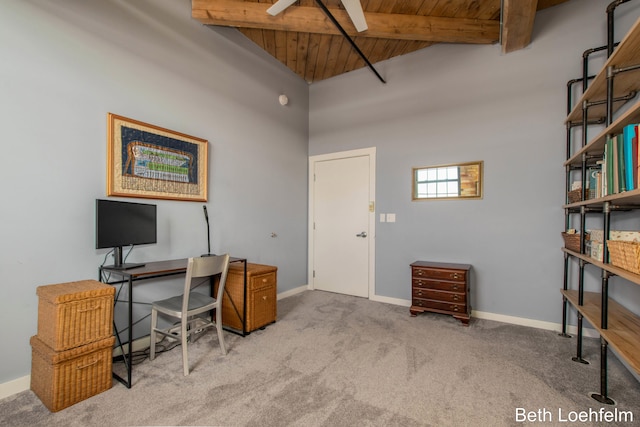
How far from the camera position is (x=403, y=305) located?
3.77 metres

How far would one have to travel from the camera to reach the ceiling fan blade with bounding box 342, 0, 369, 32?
237 centimetres

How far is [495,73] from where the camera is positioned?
3248 millimetres

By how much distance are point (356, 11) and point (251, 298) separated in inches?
109

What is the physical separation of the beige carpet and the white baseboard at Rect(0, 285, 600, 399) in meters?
0.06

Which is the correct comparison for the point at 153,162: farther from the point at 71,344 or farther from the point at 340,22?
the point at 340,22

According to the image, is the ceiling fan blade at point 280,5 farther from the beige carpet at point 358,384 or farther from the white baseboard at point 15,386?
the white baseboard at point 15,386

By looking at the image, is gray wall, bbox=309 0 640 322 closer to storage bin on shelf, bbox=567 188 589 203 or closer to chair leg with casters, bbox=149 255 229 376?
storage bin on shelf, bbox=567 188 589 203

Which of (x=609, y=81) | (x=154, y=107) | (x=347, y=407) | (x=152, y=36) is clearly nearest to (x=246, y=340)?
(x=347, y=407)

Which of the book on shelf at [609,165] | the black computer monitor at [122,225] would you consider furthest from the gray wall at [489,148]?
the black computer monitor at [122,225]

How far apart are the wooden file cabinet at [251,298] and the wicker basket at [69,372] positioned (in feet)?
3.58

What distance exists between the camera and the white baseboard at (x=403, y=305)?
1.84 metres

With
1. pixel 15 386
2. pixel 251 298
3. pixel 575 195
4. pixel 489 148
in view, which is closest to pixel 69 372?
pixel 15 386

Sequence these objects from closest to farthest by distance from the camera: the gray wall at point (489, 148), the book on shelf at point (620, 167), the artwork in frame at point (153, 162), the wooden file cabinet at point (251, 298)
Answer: the book on shelf at point (620, 167) < the artwork in frame at point (153, 162) < the wooden file cabinet at point (251, 298) < the gray wall at point (489, 148)

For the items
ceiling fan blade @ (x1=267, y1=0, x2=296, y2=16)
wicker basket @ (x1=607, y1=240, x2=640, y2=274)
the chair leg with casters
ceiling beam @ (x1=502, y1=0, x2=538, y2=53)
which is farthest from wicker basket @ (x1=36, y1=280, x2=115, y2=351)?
ceiling beam @ (x1=502, y1=0, x2=538, y2=53)
